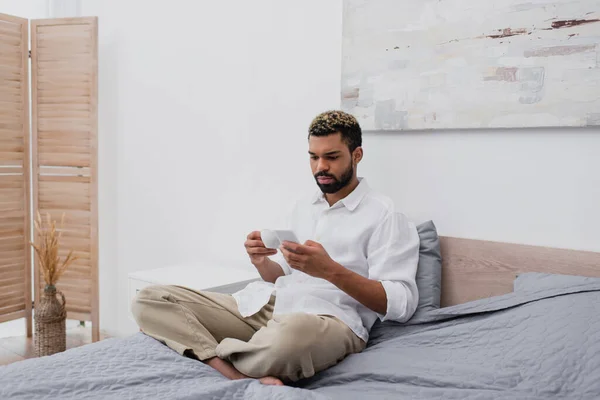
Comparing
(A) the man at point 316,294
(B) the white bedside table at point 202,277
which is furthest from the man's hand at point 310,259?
(B) the white bedside table at point 202,277

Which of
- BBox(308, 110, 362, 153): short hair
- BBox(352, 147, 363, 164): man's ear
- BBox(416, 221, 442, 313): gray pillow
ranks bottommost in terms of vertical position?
BBox(416, 221, 442, 313): gray pillow

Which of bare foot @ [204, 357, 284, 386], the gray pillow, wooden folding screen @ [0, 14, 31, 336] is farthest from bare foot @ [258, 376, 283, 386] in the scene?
wooden folding screen @ [0, 14, 31, 336]

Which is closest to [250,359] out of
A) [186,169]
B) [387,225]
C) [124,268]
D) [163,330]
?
[163,330]

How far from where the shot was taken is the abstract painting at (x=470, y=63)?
1770mm

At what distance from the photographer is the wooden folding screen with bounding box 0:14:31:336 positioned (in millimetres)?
3023

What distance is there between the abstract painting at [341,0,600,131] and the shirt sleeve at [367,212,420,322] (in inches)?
18.9

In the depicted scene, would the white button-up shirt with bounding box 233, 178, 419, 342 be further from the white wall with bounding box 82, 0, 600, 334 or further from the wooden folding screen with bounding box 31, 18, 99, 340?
the wooden folding screen with bounding box 31, 18, 99, 340

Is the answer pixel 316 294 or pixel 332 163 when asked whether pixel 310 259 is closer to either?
pixel 316 294

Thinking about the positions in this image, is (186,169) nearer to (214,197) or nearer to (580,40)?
(214,197)

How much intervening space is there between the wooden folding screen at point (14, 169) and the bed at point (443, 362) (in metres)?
1.80

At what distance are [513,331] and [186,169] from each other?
199 centimetres

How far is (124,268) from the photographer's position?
10.9 feet

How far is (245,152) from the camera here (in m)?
2.74

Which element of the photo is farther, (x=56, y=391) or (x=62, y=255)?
(x=62, y=255)
